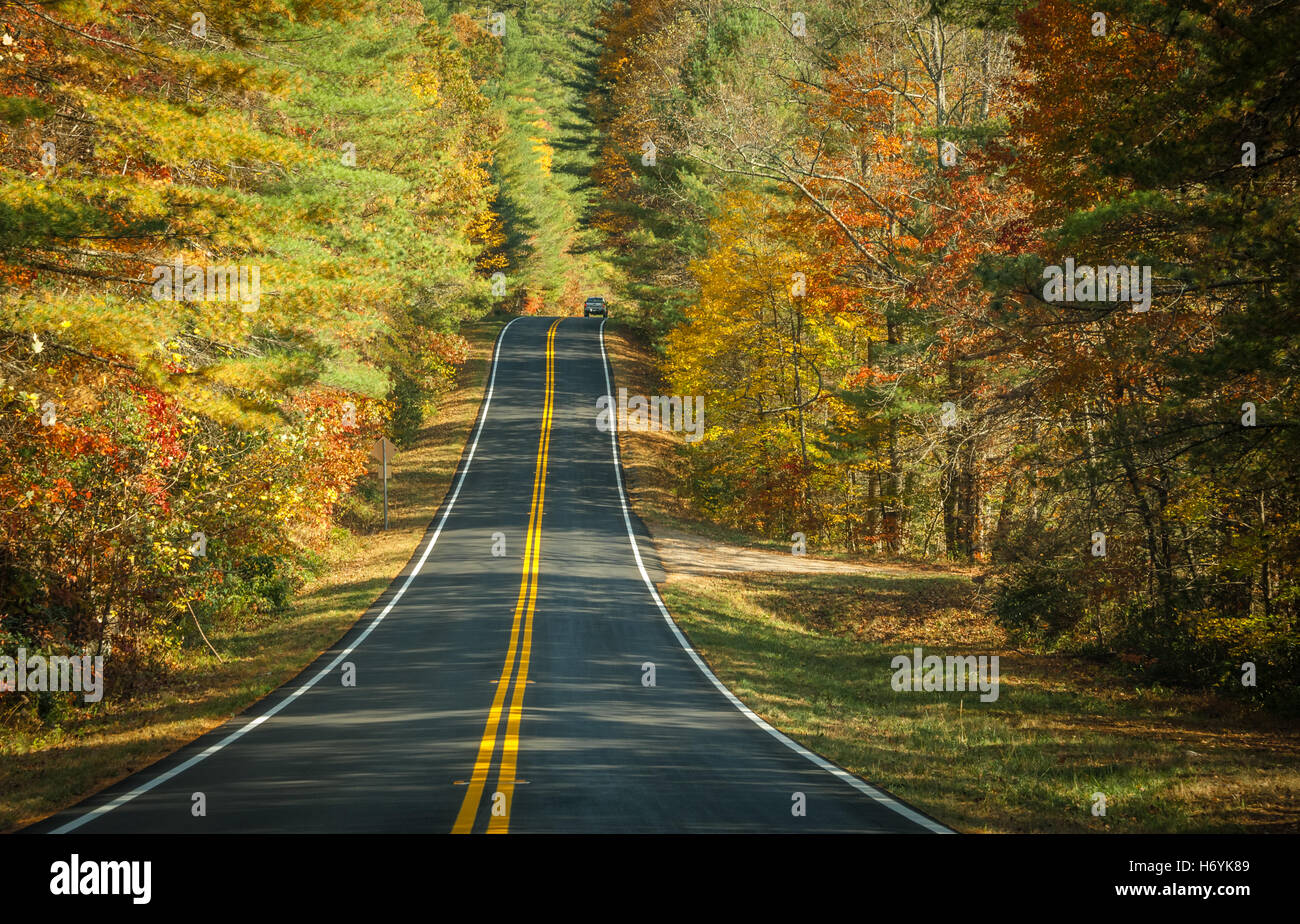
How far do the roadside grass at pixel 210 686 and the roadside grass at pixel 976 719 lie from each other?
7565mm

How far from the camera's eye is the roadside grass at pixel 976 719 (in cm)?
941

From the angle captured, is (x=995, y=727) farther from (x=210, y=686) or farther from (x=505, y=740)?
(x=210, y=686)

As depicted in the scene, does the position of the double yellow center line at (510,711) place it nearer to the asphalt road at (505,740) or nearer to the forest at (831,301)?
the asphalt road at (505,740)

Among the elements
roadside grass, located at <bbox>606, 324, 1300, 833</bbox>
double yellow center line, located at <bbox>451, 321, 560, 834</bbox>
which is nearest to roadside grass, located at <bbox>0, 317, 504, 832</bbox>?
double yellow center line, located at <bbox>451, 321, 560, 834</bbox>

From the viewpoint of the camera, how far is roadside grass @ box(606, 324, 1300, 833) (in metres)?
9.41

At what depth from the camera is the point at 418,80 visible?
49.0 m

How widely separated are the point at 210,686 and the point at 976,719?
39.7 ft

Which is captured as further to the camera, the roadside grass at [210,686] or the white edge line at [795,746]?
the roadside grass at [210,686]

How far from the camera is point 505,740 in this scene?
11.8m

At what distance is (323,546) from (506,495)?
8074 mm

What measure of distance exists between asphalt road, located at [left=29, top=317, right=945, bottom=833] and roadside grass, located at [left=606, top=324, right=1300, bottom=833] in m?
0.86

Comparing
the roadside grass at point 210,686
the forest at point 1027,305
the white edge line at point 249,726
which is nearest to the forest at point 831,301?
the forest at point 1027,305

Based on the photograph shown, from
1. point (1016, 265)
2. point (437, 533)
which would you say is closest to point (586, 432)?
point (437, 533)

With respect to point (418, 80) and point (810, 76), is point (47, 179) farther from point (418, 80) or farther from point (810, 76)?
point (418, 80)
